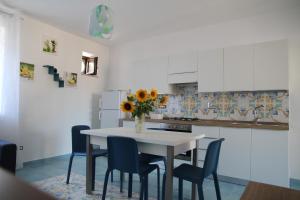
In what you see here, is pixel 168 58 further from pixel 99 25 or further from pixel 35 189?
pixel 35 189

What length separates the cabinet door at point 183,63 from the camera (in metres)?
3.65

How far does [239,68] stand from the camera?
321 centimetres

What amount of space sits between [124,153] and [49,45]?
9.95 feet

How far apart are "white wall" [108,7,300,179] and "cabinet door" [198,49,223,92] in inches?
17.8

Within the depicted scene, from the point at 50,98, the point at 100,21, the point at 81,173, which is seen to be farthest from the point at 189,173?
the point at 50,98

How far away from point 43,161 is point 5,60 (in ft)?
6.17

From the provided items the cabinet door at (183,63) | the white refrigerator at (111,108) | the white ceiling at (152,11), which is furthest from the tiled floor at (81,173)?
the white ceiling at (152,11)

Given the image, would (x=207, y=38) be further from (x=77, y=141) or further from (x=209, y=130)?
(x=77, y=141)

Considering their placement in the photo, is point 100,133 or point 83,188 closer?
point 100,133

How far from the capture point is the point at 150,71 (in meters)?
4.19

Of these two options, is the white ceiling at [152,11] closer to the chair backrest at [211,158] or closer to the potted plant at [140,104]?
the potted plant at [140,104]

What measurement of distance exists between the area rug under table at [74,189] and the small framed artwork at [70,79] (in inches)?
78.9

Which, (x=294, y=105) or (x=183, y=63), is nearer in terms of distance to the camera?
(x=294, y=105)

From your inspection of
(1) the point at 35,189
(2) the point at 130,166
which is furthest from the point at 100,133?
(1) the point at 35,189
